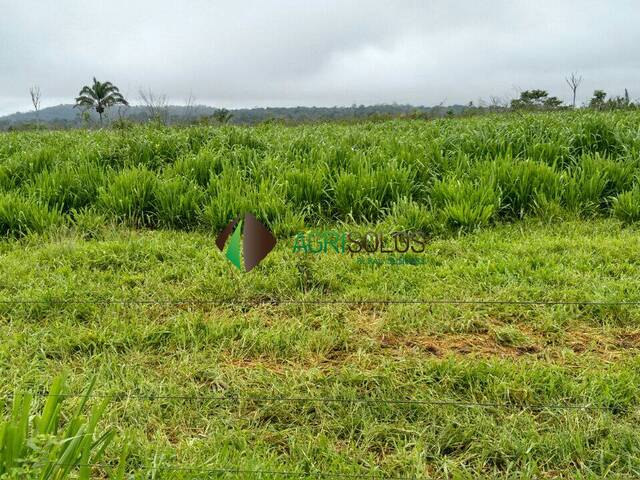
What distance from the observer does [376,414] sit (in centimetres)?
199

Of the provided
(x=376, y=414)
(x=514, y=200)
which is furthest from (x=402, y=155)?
(x=376, y=414)

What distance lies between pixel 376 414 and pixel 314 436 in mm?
254

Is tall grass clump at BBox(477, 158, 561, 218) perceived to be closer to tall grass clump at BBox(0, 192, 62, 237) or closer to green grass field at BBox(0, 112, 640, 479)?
green grass field at BBox(0, 112, 640, 479)

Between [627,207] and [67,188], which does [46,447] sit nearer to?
[67,188]

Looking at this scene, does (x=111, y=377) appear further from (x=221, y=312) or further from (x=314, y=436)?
(x=314, y=436)

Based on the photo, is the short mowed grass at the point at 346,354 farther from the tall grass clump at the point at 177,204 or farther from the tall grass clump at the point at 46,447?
the tall grass clump at the point at 177,204

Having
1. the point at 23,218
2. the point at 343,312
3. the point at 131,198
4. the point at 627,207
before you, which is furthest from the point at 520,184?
the point at 23,218

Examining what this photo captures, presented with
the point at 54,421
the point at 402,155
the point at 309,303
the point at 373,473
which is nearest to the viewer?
the point at 54,421

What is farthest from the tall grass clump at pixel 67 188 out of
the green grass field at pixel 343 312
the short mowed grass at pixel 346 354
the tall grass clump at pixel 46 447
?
the tall grass clump at pixel 46 447

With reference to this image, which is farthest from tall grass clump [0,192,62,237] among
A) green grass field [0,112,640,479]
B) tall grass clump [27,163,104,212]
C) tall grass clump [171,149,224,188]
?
tall grass clump [171,149,224,188]

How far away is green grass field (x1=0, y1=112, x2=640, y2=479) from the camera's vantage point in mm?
1852

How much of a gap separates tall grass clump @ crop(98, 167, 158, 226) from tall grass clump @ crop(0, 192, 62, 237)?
0.41 m

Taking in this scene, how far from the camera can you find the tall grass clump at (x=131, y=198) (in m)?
4.36

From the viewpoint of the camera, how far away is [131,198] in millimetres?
4414
